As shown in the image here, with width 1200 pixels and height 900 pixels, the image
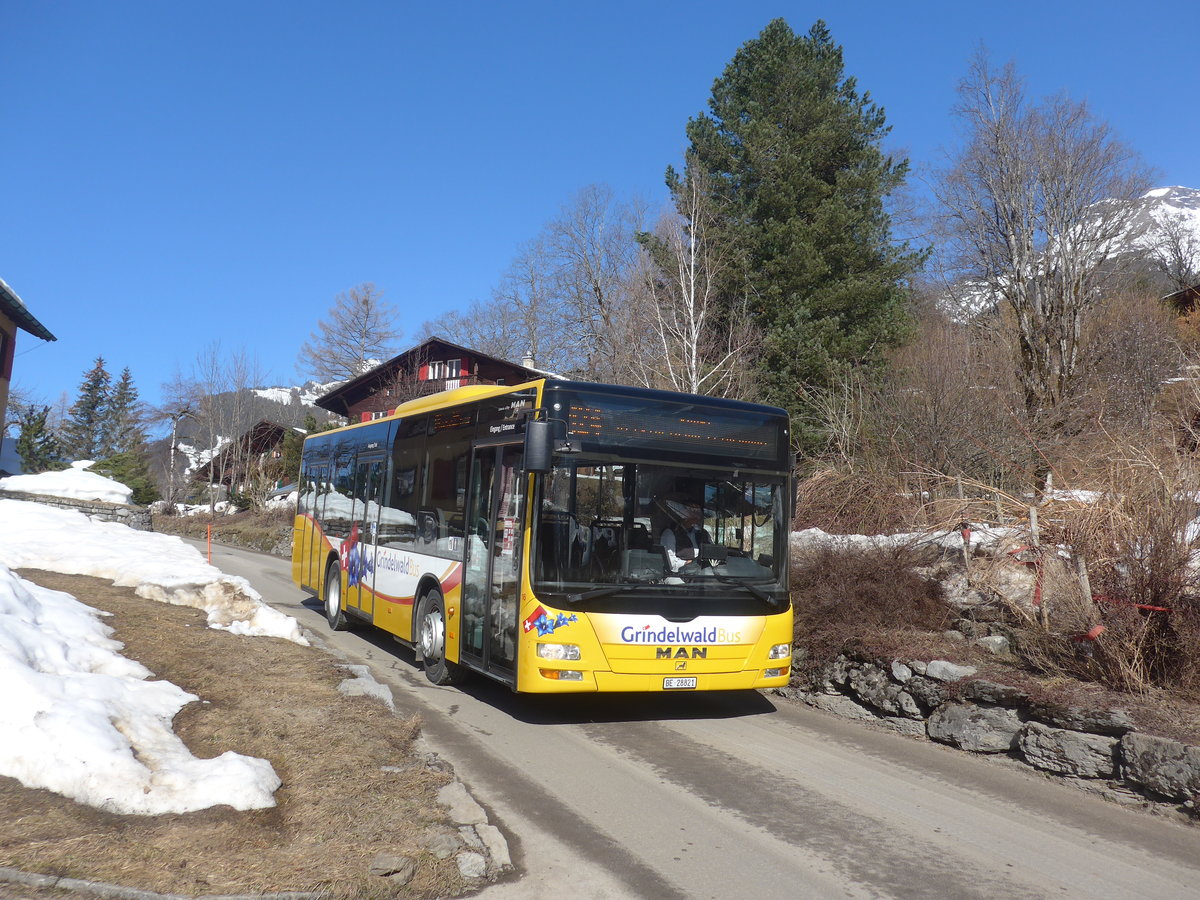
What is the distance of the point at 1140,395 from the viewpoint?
1978cm

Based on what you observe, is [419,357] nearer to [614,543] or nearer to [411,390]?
[411,390]

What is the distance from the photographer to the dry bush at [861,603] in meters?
10.1

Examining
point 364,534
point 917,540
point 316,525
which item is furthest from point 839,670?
point 316,525

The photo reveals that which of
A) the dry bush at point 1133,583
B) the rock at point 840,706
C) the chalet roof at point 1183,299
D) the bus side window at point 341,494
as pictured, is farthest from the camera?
the chalet roof at point 1183,299

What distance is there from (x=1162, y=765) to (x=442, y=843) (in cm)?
504

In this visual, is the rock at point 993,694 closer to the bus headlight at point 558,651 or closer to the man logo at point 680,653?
the man logo at point 680,653

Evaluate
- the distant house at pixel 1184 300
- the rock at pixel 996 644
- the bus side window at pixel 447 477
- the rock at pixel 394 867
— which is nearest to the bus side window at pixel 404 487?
the bus side window at pixel 447 477

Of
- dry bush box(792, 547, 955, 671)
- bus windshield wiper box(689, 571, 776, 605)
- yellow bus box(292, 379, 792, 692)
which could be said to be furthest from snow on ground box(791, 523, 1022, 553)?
bus windshield wiper box(689, 571, 776, 605)

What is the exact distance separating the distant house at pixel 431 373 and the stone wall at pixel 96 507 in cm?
1859

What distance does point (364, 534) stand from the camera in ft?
43.1

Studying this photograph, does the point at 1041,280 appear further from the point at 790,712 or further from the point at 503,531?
the point at 503,531

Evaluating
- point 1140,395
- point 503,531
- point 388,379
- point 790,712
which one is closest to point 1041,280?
point 1140,395

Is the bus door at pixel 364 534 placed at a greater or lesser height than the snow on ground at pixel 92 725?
greater

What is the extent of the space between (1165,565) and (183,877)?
7.56 meters
